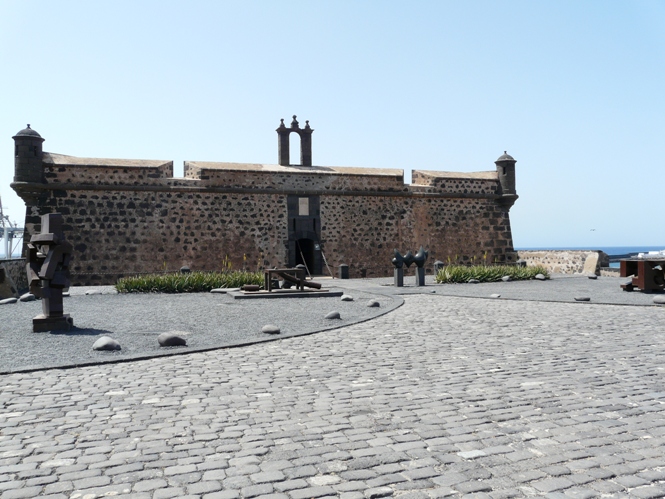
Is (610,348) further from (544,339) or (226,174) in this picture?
(226,174)

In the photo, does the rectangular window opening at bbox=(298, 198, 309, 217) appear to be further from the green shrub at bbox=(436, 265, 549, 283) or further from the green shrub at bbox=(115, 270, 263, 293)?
the green shrub at bbox=(115, 270, 263, 293)

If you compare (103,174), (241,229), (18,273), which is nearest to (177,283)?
(18,273)

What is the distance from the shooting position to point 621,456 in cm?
357

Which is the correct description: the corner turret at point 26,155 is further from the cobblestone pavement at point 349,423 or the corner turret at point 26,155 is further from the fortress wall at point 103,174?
the cobblestone pavement at point 349,423

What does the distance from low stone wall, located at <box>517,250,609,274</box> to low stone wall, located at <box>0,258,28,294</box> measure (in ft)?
70.6

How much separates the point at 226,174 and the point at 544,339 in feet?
60.0

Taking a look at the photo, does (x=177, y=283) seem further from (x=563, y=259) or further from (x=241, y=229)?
(x=563, y=259)

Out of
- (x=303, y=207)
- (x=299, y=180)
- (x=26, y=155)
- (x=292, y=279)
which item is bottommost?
(x=292, y=279)

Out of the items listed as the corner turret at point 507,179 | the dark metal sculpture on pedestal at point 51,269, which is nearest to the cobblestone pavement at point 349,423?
the dark metal sculpture on pedestal at point 51,269

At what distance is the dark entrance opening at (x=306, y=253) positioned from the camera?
2513cm

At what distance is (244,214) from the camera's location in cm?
2430

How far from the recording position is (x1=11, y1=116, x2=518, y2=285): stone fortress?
22203mm

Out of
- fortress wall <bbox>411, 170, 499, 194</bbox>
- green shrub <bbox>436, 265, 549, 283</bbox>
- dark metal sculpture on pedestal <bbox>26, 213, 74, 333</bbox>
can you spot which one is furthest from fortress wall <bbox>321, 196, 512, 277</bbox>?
dark metal sculpture on pedestal <bbox>26, 213, 74, 333</bbox>

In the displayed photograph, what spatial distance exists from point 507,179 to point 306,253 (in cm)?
1023
